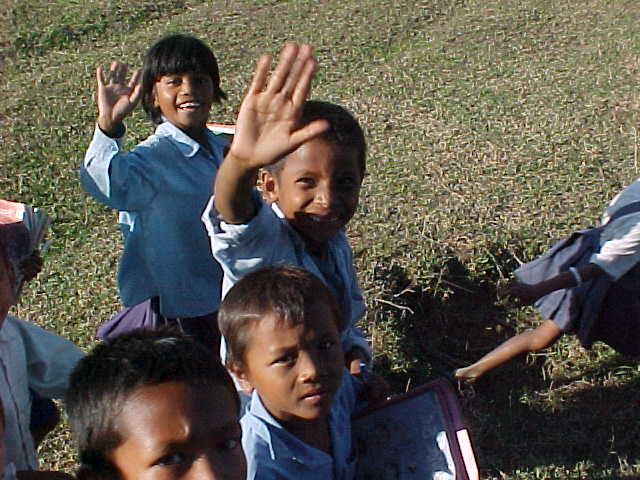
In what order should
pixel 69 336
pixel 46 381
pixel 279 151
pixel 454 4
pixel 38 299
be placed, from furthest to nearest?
pixel 454 4 < pixel 38 299 < pixel 69 336 < pixel 46 381 < pixel 279 151

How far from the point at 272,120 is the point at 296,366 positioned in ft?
1.83

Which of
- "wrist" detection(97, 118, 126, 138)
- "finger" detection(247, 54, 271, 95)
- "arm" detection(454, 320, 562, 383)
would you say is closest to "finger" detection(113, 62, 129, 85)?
"wrist" detection(97, 118, 126, 138)

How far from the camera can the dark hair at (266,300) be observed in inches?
79.7

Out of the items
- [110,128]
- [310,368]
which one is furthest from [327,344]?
[110,128]

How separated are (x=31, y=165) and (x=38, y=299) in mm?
1584

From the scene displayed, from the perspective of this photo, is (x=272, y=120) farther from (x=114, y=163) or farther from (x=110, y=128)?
(x=110, y=128)

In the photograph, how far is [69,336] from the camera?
150 inches

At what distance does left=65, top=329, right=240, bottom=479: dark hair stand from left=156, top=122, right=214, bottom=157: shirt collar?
1406 millimetres

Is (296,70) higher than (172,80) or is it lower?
higher

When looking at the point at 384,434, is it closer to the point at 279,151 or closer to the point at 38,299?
the point at 279,151

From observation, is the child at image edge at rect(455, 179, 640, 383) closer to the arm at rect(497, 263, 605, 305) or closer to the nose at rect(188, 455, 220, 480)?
the arm at rect(497, 263, 605, 305)

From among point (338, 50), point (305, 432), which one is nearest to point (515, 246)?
point (305, 432)

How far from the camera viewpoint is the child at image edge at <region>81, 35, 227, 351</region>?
9.61 feet

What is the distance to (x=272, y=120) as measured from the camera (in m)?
1.87
